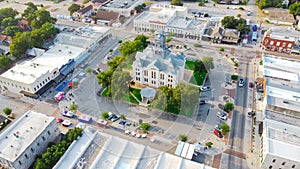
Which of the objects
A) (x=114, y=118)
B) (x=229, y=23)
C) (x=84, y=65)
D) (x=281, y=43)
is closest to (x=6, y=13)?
(x=84, y=65)

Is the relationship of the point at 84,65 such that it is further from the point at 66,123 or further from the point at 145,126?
the point at 145,126

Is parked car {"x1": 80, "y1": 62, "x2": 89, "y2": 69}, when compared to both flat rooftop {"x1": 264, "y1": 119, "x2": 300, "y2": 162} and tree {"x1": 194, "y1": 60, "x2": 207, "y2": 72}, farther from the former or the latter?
flat rooftop {"x1": 264, "y1": 119, "x2": 300, "y2": 162}

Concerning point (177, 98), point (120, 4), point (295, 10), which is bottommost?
point (177, 98)

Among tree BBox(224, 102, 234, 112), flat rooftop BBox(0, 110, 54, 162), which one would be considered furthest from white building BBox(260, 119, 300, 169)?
flat rooftop BBox(0, 110, 54, 162)

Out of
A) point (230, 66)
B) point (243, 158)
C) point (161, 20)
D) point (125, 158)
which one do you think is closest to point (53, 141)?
point (125, 158)

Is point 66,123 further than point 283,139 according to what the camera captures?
Yes

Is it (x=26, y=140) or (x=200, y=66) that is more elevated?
(x=200, y=66)

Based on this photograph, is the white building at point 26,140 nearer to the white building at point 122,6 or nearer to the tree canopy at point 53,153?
the tree canopy at point 53,153

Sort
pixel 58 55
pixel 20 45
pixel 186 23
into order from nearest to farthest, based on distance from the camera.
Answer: pixel 58 55, pixel 20 45, pixel 186 23
